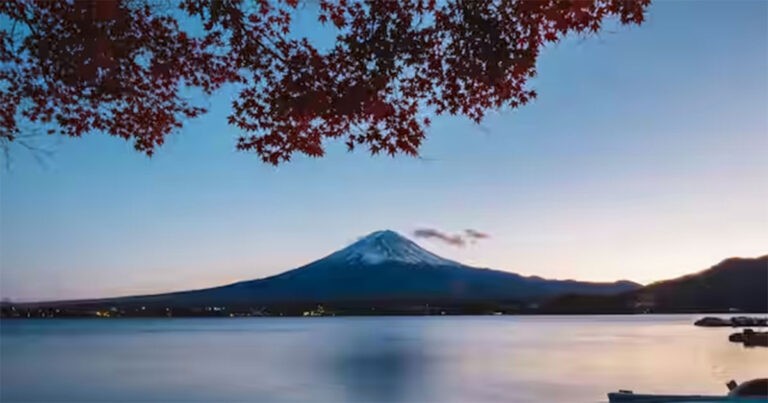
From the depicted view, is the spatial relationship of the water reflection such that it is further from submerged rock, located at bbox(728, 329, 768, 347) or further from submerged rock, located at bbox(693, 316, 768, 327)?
submerged rock, located at bbox(693, 316, 768, 327)

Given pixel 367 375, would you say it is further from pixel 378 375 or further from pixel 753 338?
pixel 753 338

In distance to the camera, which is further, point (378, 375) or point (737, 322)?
point (737, 322)

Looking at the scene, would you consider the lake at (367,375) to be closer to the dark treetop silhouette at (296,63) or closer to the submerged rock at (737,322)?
the submerged rock at (737,322)

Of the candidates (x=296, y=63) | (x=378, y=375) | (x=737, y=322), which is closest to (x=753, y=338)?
(x=737, y=322)

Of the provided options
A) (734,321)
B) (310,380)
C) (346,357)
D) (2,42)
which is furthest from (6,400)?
(734,321)

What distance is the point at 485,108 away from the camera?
2148mm

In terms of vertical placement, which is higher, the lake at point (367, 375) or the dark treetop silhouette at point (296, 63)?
the dark treetop silhouette at point (296, 63)

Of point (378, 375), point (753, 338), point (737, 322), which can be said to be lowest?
point (378, 375)

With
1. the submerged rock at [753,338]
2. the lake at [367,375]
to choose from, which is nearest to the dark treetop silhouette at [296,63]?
the lake at [367,375]

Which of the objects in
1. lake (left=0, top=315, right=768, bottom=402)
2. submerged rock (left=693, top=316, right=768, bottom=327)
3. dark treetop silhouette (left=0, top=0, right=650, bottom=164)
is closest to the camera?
dark treetop silhouette (left=0, top=0, right=650, bottom=164)

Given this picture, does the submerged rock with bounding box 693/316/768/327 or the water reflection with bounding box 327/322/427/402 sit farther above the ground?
the submerged rock with bounding box 693/316/768/327

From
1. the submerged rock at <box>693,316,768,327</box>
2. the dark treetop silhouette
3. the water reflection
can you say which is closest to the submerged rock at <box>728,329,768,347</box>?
the submerged rock at <box>693,316,768,327</box>

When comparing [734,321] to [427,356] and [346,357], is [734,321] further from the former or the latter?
[346,357]

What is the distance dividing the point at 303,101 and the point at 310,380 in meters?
20.2
